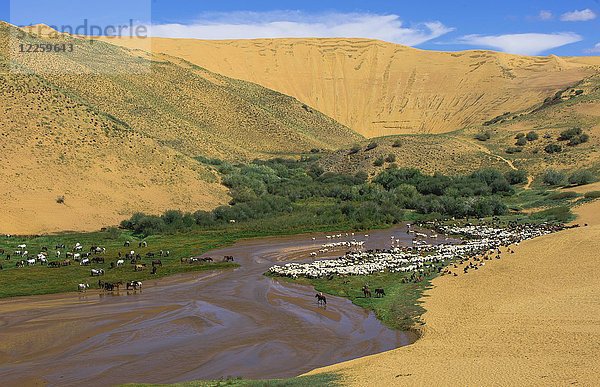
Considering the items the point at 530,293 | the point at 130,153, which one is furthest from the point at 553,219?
the point at 130,153

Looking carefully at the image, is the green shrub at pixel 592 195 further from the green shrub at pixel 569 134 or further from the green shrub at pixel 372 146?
the green shrub at pixel 372 146

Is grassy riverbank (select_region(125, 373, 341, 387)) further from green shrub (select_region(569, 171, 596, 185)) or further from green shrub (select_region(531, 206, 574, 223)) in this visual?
green shrub (select_region(569, 171, 596, 185))

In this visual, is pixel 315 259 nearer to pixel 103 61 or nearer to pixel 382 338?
pixel 382 338

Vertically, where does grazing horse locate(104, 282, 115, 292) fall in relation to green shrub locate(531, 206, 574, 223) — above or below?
below

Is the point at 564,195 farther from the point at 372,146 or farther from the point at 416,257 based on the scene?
the point at 372,146

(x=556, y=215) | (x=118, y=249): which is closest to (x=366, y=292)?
(x=118, y=249)

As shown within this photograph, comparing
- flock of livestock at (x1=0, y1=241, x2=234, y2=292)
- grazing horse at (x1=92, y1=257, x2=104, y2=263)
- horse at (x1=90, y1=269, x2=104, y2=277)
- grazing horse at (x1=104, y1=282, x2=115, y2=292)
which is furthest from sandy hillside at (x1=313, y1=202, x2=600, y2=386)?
grazing horse at (x1=92, y1=257, x2=104, y2=263)

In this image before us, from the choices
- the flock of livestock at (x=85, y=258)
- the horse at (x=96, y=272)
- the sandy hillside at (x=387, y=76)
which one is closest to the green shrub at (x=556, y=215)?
the flock of livestock at (x=85, y=258)
